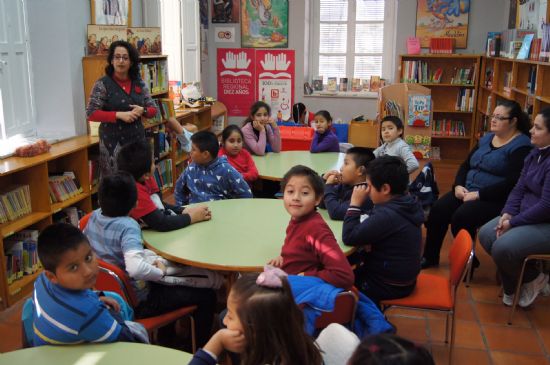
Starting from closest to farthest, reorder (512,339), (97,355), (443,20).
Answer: (97,355), (512,339), (443,20)

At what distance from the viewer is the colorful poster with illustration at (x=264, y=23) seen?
7.84 metres

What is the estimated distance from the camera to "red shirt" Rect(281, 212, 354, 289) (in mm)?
2068

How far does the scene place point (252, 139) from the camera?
4562mm

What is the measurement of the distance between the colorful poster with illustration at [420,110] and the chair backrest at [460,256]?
399 cm

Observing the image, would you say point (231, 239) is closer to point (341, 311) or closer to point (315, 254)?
point (315, 254)

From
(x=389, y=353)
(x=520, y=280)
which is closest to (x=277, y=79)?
(x=520, y=280)

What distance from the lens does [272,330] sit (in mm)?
1358

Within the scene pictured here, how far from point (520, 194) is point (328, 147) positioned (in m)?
1.73

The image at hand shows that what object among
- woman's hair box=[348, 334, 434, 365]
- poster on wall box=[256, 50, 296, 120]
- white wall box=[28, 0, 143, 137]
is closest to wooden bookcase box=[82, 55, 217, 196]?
white wall box=[28, 0, 143, 137]

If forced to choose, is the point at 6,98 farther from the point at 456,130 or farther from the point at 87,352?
the point at 456,130

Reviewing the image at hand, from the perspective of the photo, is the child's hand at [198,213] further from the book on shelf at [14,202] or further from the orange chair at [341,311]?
the book on shelf at [14,202]

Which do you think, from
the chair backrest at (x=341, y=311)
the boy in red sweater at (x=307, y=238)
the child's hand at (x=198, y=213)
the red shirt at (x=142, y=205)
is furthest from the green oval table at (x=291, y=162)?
the chair backrest at (x=341, y=311)

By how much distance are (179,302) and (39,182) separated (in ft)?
6.08

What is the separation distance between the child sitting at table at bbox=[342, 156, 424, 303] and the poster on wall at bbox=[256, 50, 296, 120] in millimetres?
5736
